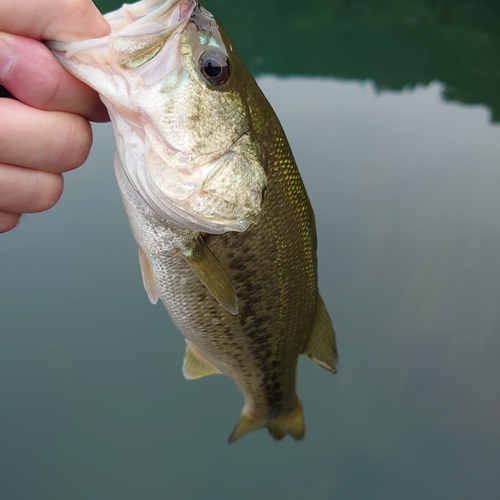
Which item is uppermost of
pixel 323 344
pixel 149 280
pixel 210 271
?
pixel 210 271

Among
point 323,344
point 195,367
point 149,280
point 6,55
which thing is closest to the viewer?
point 6,55

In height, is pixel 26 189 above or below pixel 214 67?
below

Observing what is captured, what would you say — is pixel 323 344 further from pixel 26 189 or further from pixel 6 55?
pixel 6 55

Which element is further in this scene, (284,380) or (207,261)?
(284,380)

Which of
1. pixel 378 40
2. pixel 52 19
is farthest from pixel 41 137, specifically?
pixel 378 40

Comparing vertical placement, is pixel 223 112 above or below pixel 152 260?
above

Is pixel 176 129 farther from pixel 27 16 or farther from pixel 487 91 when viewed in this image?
pixel 487 91

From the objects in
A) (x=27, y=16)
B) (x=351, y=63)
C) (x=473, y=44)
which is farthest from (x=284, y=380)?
(x=473, y=44)
